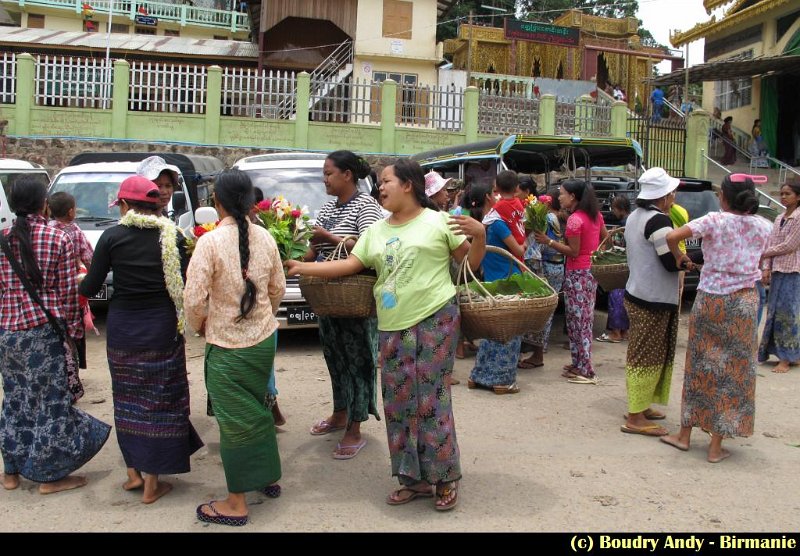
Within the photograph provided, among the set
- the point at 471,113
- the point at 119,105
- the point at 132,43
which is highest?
the point at 132,43

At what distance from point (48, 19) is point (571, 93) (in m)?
24.7

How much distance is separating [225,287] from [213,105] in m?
16.2

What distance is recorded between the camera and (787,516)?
3.96 meters

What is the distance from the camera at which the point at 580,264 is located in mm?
6871

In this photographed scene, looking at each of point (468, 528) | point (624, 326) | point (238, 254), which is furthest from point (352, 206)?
point (624, 326)

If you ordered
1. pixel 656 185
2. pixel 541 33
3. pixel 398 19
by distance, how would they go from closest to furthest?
pixel 656 185, pixel 398 19, pixel 541 33

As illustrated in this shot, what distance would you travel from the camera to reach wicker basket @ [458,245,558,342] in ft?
13.5

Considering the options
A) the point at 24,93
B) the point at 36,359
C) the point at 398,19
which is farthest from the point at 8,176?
the point at 398,19

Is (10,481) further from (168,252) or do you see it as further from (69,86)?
(69,86)

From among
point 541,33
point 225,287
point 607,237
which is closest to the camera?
point 225,287

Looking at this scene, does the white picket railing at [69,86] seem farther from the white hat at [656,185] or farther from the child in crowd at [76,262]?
the white hat at [656,185]

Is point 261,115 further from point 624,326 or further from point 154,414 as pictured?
point 154,414

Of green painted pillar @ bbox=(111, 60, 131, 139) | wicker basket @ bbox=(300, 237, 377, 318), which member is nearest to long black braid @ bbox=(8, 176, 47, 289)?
wicker basket @ bbox=(300, 237, 377, 318)

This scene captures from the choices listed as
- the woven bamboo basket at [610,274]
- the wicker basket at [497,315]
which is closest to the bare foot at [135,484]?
the wicker basket at [497,315]
